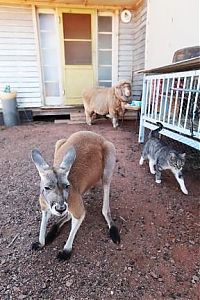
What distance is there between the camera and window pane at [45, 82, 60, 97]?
730 centimetres

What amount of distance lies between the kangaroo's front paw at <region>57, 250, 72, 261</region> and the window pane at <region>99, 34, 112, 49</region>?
670 centimetres

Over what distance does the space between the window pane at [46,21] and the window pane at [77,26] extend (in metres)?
0.36

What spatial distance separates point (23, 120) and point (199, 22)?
5.47 m

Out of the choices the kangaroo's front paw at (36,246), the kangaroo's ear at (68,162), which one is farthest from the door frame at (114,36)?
the kangaroo's front paw at (36,246)

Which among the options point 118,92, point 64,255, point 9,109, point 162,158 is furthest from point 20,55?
point 64,255

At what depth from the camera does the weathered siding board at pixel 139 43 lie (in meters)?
6.39

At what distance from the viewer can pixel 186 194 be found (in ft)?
9.20

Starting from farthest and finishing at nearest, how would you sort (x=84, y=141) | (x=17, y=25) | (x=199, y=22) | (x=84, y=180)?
(x=17, y=25), (x=199, y=22), (x=84, y=141), (x=84, y=180)

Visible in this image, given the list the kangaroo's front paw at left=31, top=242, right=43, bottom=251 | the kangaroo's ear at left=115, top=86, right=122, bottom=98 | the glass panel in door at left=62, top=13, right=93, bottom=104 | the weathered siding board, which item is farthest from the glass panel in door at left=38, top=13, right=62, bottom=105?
the kangaroo's front paw at left=31, top=242, right=43, bottom=251

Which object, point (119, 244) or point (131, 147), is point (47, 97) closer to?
point (131, 147)

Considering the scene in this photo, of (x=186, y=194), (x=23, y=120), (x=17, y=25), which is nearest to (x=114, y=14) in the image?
(x=17, y=25)

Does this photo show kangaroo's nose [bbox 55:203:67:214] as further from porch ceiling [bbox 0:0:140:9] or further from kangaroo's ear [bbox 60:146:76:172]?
porch ceiling [bbox 0:0:140:9]

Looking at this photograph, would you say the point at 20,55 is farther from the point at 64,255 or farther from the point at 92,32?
the point at 64,255

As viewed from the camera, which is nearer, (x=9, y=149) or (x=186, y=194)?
(x=186, y=194)
